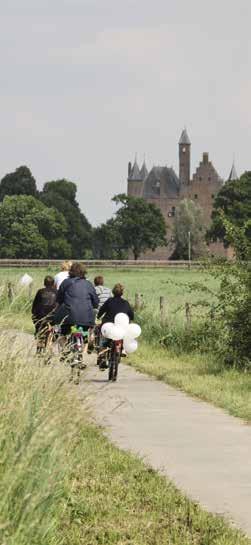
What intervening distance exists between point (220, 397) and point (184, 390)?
138cm

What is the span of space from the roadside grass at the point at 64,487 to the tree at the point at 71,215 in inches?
5138

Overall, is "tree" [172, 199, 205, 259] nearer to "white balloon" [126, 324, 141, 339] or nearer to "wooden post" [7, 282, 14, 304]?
"wooden post" [7, 282, 14, 304]

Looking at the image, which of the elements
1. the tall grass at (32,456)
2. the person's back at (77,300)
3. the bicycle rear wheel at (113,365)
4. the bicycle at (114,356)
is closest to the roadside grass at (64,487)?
the tall grass at (32,456)

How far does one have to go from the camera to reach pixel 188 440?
1134 cm

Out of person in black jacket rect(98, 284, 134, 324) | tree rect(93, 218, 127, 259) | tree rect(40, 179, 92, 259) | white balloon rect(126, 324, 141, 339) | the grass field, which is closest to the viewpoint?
the grass field

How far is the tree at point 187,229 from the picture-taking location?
141500 mm

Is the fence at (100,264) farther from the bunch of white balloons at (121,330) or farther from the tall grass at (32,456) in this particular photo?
the tall grass at (32,456)

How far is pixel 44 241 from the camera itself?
5079 inches

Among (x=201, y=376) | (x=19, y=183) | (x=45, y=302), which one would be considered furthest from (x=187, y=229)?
(x=201, y=376)

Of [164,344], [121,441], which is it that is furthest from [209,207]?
[121,441]

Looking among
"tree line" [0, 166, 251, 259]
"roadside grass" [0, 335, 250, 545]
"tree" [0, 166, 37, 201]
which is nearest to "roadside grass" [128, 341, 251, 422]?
"roadside grass" [0, 335, 250, 545]

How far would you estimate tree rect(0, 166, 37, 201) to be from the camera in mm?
144750

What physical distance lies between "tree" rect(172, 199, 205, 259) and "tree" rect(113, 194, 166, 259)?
2.61m

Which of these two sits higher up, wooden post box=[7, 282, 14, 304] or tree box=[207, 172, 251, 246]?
tree box=[207, 172, 251, 246]
